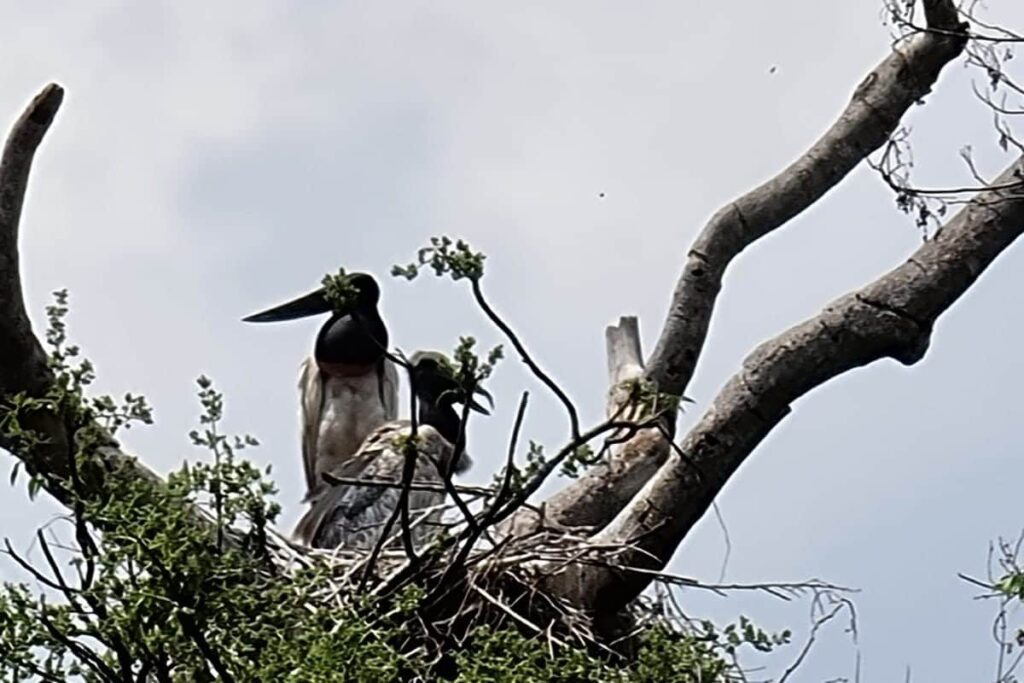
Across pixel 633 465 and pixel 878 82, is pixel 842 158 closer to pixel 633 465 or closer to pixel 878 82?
pixel 878 82

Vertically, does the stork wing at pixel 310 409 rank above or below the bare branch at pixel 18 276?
above

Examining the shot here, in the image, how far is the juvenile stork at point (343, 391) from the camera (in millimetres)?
6137

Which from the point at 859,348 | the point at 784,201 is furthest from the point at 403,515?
the point at 784,201

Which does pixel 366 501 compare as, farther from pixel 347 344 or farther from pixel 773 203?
pixel 773 203

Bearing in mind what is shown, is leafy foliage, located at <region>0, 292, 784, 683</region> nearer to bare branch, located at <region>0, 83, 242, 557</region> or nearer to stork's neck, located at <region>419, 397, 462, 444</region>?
bare branch, located at <region>0, 83, 242, 557</region>

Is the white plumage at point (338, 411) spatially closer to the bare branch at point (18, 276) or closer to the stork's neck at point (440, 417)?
the stork's neck at point (440, 417)

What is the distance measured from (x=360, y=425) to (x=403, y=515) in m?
2.72

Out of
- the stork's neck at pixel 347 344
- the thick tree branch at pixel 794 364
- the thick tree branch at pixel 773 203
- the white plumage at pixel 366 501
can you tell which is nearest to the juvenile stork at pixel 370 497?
the white plumage at pixel 366 501

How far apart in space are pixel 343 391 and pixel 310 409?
133 millimetres

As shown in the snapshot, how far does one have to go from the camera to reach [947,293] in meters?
4.02

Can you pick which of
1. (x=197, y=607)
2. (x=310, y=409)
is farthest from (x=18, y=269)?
(x=310, y=409)

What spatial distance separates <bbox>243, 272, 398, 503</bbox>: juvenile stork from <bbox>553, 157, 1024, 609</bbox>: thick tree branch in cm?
207

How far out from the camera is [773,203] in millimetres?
5082

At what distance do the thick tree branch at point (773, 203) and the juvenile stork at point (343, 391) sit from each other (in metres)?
1.29
